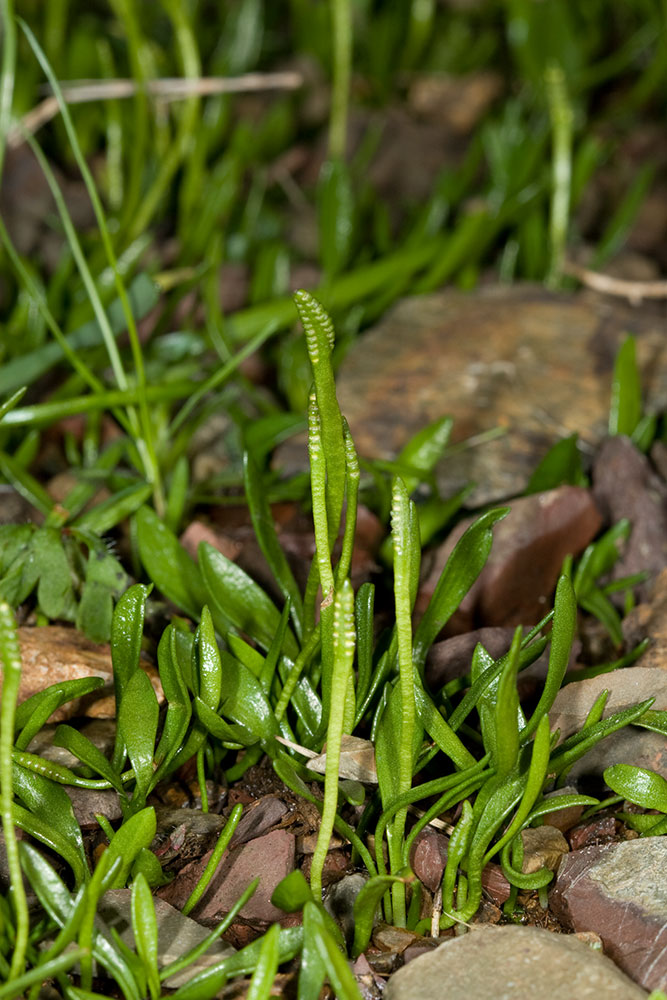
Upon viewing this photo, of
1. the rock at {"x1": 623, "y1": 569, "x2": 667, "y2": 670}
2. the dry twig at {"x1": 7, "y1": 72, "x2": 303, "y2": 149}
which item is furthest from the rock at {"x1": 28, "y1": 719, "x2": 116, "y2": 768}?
the dry twig at {"x1": 7, "y1": 72, "x2": 303, "y2": 149}

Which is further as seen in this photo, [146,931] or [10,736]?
[146,931]

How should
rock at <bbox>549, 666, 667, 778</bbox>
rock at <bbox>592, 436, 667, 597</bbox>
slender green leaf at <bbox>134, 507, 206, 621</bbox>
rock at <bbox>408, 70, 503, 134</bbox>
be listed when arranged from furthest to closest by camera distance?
rock at <bbox>408, 70, 503, 134</bbox> → rock at <bbox>592, 436, 667, 597</bbox> → slender green leaf at <bbox>134, 507, 206, 621</bbox> → rock at <bbox>549, 666, 667, 778</bbox>

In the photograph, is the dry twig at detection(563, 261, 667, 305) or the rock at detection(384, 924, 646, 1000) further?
the dry twig at detection(563, 261, 667, 305)

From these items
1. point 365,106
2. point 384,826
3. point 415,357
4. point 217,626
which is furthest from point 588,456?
point 365,106

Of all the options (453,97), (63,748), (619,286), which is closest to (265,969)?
(63,748)

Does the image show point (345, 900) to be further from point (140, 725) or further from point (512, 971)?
point (140, 725)

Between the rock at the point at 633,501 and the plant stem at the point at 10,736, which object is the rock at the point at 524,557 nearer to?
the rock at the point at 633,501

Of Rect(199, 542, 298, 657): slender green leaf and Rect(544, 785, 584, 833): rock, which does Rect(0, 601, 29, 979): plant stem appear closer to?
Rect(199, 542, 298, 657): slender green leaf
